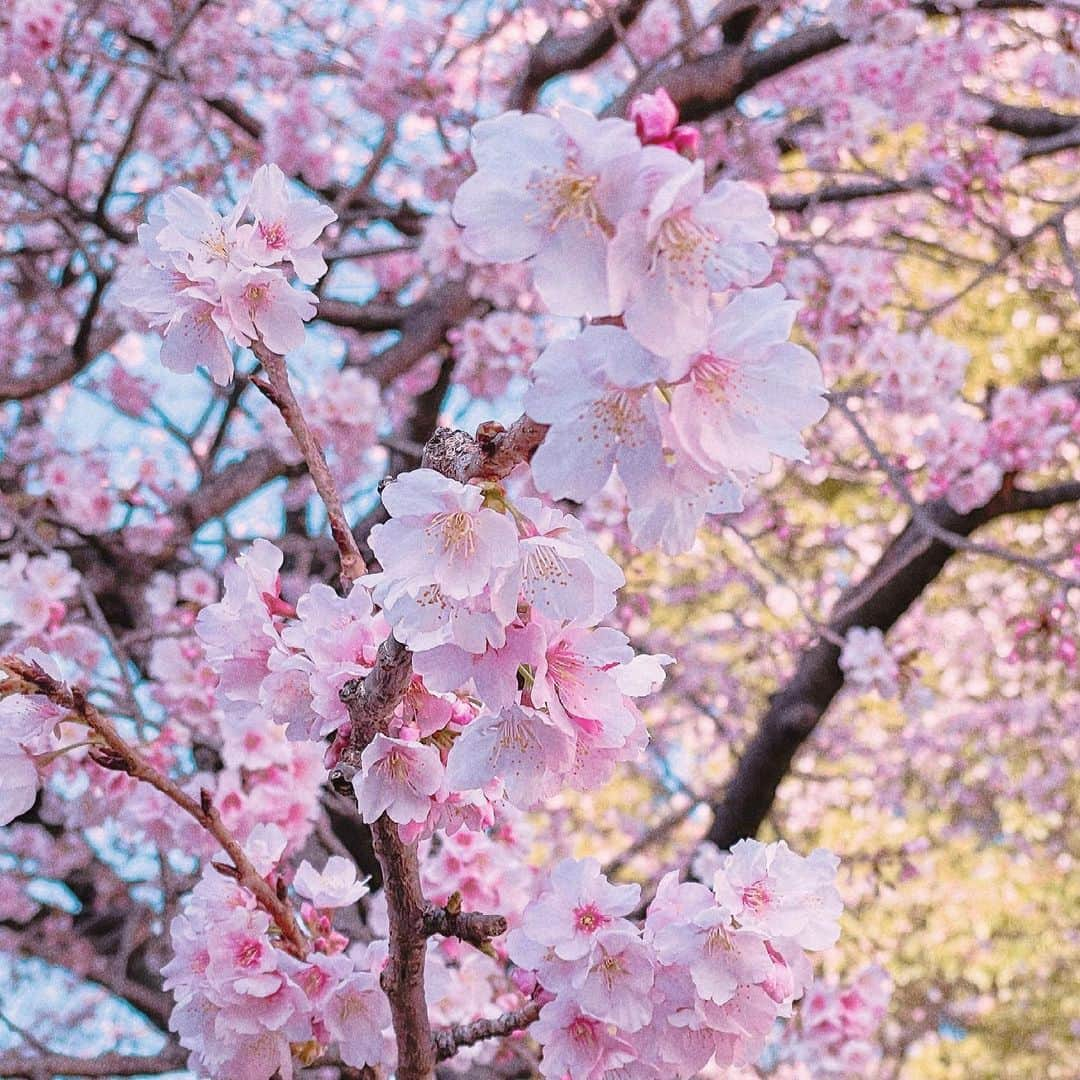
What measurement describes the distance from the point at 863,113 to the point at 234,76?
2543 millimetres

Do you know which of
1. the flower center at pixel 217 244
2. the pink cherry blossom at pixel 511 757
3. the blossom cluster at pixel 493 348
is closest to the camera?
the pink cherry blossom at pixel 511 757

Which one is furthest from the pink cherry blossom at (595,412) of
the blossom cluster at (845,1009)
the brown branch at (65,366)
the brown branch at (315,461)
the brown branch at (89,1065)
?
the brown branch at (65,366)

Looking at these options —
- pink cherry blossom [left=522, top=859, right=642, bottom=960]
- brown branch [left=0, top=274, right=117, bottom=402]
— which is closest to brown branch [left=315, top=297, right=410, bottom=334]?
brown branch [left=0, top=274, right=117, bottom=402]

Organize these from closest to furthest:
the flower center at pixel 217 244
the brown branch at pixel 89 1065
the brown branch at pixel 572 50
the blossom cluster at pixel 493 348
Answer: the flower center at pixel 217 244
the brown branch at pixel 89 1065
the brown branch at pixel 572 50
the blossom cluster at pixel 493 348

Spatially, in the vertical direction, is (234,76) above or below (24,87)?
above

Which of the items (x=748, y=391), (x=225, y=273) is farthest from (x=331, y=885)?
(x=748, y=391)

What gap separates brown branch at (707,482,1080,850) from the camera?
3467 millimetres

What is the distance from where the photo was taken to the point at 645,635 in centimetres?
566

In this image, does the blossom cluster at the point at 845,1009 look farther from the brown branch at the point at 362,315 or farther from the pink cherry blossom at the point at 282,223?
the brown branch at the point at 362,315

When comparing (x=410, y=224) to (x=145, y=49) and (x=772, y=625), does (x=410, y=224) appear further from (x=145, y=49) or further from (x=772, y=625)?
(x=772, y=625)

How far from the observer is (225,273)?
100 centimetres

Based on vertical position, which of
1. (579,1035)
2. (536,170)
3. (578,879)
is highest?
(536,170)

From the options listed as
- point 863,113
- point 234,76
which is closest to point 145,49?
point 234,76

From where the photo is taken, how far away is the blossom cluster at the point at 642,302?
682mm
